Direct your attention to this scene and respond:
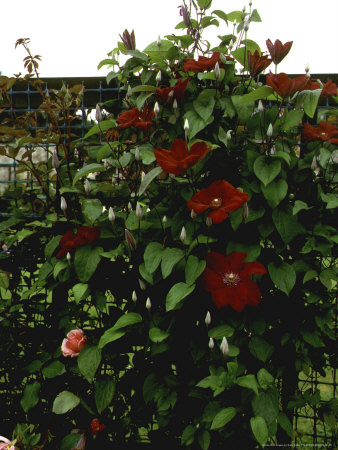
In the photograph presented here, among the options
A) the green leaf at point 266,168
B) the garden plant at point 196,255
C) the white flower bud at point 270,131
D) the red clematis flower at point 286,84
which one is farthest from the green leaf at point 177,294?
the red clematis flower at point 286,84

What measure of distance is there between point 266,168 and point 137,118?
1.31 feet

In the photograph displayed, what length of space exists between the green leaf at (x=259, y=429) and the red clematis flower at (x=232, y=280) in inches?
11.1

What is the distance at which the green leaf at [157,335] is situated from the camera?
125cm

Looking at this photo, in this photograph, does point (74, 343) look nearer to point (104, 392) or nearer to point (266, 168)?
point (104, 392)

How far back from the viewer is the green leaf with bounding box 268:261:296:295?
1.27 meters

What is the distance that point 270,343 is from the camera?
4.63 feet

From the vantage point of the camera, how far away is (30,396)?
151cm

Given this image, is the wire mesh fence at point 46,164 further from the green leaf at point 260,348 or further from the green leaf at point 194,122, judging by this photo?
the green leaf at point 194,122

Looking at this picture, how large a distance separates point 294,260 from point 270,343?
266 mm

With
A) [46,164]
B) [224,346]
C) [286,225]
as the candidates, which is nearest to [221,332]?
[224,346]

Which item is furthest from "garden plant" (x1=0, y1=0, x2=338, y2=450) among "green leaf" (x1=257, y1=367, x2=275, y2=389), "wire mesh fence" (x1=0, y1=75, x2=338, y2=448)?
"wire mesh fence" (x1=0, y1=75, x2=338, y2=448)

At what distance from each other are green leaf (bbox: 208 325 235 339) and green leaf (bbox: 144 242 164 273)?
238mm

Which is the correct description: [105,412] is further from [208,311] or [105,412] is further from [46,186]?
[46,186]

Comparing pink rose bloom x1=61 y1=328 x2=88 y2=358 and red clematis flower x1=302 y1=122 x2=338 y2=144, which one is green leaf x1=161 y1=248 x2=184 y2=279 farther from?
red clematis flower x1=302 y1=122 x2=338 y2=144
